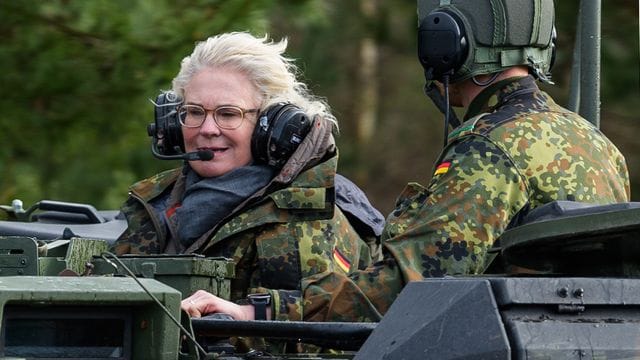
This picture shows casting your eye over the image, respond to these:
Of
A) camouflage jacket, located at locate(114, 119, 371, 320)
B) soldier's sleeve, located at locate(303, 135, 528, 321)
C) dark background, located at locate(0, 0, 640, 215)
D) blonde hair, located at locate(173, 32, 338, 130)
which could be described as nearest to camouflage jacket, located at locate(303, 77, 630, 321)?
soldier's sleeve, located at locate(303, 135, 528, 321)

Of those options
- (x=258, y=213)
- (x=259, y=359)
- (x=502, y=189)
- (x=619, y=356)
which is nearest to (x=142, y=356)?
(x=259, y=359)

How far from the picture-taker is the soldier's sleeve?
15.1ft

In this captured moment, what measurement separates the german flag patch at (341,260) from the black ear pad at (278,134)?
1.17 ft

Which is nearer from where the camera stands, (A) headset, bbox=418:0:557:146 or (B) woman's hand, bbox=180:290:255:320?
(B) woman's hand, bbox=180:290:255:320

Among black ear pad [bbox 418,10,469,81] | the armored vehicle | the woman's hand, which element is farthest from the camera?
black ear pad [bbox 418,10,469,81]

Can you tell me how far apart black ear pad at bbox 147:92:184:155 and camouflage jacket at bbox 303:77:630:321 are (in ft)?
3.59

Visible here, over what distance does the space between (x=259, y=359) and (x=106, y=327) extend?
15.3 inches

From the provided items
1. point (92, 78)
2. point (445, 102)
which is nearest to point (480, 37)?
point (445, 102)

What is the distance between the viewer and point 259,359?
385cm

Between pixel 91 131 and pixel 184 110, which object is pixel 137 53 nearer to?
pixel 91 131

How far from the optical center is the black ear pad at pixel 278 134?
548 cm

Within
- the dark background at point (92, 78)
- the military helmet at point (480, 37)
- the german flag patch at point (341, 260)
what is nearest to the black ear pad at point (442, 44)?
the military helmet at point (480, 37)

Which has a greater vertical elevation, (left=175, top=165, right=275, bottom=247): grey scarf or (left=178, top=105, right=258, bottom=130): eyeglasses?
(left=178, top=105, right=258, bottom=130): eyeglasses

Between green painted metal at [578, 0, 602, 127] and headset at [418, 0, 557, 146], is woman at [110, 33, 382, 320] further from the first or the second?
green painted metal at [578, 0, 602, 127]
